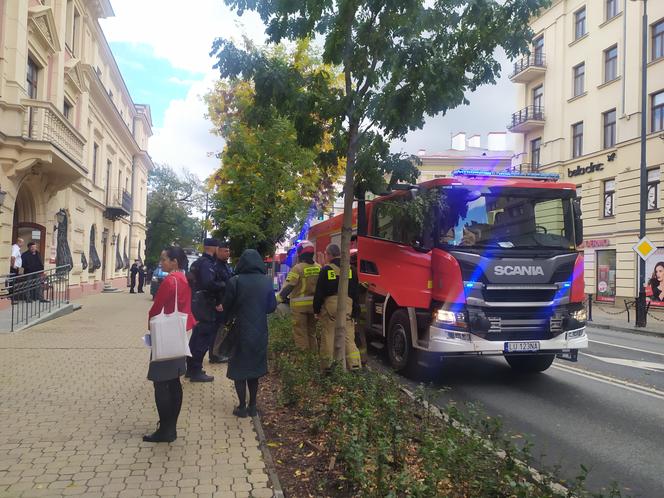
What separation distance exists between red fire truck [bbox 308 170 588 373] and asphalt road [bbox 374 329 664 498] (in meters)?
0.58

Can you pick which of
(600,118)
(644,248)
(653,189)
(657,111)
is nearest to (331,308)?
(644,248)

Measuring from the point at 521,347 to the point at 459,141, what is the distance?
186 feet

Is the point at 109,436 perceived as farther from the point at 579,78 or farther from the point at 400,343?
the point at 579,78

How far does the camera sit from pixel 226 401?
5969mm

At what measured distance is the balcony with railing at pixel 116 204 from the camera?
97.7 ft

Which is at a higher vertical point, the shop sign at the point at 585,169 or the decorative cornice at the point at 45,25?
the decorative cornice at the point at 45,25

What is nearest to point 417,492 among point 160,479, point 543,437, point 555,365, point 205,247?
point 160,479

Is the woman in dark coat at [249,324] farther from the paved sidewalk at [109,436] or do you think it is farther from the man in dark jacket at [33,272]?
the man in dark jacket at [33,272]

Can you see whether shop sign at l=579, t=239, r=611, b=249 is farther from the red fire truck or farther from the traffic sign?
the red fire truck

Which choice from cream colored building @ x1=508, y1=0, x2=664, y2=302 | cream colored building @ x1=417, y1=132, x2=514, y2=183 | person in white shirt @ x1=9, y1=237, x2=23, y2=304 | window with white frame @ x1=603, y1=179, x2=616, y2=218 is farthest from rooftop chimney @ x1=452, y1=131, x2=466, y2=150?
person in white shirt @ x1=9, y1=237, x2=23, y2=304

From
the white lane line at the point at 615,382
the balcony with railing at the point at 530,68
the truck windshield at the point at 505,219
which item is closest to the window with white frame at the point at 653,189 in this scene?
the balcony with railing at the point at 530,68

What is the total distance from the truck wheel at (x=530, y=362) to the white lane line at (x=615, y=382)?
58cm

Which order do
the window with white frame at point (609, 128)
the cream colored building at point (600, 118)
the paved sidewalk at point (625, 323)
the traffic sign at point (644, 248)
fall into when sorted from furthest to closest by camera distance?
the window with white frame at point (609, 128)
the cream colored building at point (600, 118)
the traffic sign at point (644, 248)
the paved sidewalk at point (625, 323)

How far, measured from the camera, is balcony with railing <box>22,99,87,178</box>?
14867 millimetres
